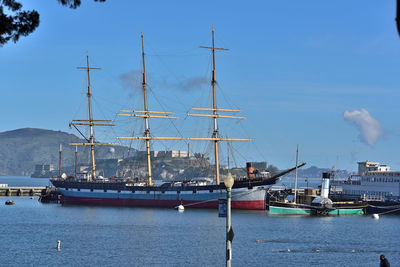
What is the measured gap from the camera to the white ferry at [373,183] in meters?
109

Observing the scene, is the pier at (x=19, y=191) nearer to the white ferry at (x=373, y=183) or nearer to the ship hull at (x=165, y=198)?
the ship hull at (x=165, y=198)

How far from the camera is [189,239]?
206 ft

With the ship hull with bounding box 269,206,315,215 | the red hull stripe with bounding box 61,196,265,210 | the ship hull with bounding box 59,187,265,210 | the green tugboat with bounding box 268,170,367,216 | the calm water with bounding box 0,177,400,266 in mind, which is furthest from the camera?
the red hull stripe with bounding box 61,196,265,210

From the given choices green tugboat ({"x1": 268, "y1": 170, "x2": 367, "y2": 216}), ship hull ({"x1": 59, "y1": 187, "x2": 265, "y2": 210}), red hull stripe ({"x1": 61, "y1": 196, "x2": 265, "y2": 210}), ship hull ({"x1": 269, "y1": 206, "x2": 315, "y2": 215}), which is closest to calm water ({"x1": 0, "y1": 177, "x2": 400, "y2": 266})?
ship hull ({"x1": 269, "y1": 206, "x2": 315, "y2": 215})

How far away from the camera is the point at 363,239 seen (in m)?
64.8

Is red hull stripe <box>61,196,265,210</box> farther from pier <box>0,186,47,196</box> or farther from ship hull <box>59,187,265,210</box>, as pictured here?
pier <box>0,186,47,196</box>

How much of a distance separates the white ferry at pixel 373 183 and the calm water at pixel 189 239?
14871 millimetres

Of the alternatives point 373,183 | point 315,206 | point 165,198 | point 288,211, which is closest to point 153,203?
point 165,198

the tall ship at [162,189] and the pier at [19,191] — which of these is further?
the pier at [19,191]

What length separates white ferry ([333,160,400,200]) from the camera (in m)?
109

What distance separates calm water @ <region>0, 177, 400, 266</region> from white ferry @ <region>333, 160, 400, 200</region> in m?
14.9

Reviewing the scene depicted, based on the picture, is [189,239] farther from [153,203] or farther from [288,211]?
[153,203]

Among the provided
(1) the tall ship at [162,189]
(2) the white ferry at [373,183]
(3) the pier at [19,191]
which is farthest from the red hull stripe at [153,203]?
(3) the pier at [19,191]

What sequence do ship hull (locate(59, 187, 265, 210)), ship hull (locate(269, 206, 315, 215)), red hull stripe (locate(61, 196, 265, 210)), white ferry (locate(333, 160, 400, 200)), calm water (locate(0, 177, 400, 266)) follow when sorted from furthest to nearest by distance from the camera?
1. white ferry (locate(333, 160, 400, 200))
2. red hull stripe (locate(61, 196, 265, 210))
3. ship hull (locate(59, 187, 265, 210))
4. ship hull (locate(269, 206, 315, 215))
5. calm water (locate(0, 177, 400, 266))
